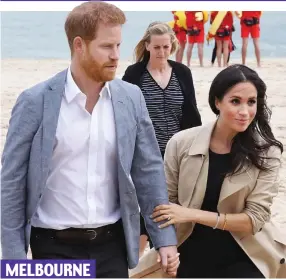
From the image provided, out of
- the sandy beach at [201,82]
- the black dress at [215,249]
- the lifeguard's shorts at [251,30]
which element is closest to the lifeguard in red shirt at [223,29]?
the lifeguard's shorts at [251,30]

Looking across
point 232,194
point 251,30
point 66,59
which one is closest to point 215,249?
point 232,194

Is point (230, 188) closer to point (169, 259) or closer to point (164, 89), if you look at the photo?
point (169, 259)

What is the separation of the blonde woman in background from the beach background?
1299 mm

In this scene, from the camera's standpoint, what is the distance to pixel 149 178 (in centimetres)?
327

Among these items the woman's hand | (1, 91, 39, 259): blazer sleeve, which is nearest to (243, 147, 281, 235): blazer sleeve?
the woman's hand

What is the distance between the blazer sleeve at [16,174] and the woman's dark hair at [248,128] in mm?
916

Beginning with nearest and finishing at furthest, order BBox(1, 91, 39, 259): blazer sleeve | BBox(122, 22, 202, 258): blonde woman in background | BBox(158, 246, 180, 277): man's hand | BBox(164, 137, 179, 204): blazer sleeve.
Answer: BBox(1, 91, 39, 259): blazer sleeve → BBox(158, 246, 180, 277): man's hand → BBox(164, 137, 179, 204): blazer sleeve → BBox(122, 22, 202, 258): blonde woman in background

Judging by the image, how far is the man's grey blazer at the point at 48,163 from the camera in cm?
301

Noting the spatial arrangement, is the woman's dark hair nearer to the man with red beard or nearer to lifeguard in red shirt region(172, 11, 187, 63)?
the man with red beard

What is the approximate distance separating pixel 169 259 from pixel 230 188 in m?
0.43

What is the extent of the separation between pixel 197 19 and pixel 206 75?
157 cm

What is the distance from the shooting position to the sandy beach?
9.71 meters

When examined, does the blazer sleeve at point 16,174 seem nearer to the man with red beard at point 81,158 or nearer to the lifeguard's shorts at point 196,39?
the man with red beard at point 81,158

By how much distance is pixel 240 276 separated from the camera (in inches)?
135
